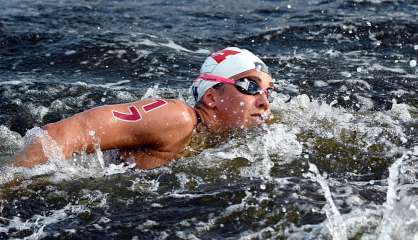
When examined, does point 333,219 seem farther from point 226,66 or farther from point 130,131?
point 226,66

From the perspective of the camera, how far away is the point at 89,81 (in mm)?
9883

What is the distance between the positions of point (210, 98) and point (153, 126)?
2.92 ft

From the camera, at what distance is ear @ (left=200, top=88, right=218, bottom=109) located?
6481 mm

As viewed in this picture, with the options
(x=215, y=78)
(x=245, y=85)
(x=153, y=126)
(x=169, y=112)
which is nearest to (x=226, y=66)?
(x=215, y=78)

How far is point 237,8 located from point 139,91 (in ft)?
18.2

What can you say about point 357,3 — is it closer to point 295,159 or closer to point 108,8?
point 108,8

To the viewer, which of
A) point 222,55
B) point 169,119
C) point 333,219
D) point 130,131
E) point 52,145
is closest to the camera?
point 333,219

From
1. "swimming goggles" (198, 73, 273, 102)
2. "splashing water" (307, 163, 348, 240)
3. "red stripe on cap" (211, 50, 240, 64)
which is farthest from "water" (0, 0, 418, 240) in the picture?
"red stripe on cap" (211, 50, 240, 64)

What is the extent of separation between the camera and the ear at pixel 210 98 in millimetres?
6481

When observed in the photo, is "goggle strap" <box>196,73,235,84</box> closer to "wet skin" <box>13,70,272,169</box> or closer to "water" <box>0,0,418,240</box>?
"wet skin" <box>13,70,272,169</box>

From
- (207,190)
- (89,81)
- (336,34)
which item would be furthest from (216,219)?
(336,34)

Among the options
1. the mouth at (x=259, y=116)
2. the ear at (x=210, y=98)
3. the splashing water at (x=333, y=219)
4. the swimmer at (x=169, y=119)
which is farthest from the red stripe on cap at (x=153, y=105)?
the splashing water at (x=333, y=219)

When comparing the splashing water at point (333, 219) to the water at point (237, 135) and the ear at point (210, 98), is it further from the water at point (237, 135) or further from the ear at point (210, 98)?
the ear at point (210, 98)

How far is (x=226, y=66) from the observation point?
21.8 feet
